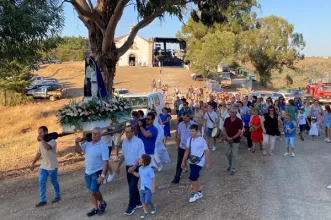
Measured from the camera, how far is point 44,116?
30.2 meters

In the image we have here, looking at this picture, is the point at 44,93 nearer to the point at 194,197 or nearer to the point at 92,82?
the point at 92,82

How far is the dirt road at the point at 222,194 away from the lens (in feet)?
22.4

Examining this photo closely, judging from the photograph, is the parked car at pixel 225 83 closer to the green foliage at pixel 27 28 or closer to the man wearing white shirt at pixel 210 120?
Result: the man wearing white shirt at pixel 210 120

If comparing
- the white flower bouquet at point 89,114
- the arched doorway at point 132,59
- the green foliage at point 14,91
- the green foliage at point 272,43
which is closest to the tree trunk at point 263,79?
the green foliage at point 272,43

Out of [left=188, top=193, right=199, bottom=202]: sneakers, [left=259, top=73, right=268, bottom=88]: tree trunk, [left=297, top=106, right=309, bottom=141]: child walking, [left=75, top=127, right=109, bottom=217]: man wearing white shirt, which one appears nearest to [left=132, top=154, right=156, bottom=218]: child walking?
[left=75, top=127, right=109, bottom=217]: man wearing white shirt

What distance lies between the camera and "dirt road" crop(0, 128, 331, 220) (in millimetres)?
6840

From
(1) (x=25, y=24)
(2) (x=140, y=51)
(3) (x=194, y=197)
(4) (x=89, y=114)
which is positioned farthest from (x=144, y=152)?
(2) (x=140, y=51)

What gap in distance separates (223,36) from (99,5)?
107 feet

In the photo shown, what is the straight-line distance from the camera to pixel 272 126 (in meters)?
11.5

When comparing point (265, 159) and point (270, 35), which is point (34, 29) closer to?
point (265, 159)

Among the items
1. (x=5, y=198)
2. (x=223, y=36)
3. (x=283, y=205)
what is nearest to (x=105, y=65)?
(x=5, y=198)

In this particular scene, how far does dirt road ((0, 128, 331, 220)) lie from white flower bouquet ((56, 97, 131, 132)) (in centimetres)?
155

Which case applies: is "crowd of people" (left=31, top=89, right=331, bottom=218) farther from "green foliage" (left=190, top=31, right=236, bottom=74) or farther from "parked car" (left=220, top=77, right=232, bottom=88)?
A: "parked car" (left=220, top=77, right=232, bottom=88)

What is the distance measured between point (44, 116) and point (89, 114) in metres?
23.4
